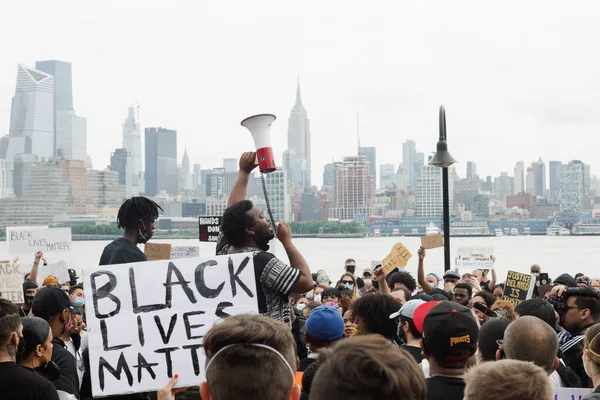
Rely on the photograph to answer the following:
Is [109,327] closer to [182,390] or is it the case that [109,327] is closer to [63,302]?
[182,390]

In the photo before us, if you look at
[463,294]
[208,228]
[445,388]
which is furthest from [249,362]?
[208,228]

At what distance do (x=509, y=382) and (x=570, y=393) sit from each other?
1673 millimetres

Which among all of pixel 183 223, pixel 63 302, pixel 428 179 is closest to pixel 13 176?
pixel 183 223

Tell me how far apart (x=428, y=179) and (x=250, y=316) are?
3865 inches

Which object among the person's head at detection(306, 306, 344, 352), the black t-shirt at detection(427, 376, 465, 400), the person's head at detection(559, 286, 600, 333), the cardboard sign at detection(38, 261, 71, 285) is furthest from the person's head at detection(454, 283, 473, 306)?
the cardboard sign at detection(38, 261, 71, 285)

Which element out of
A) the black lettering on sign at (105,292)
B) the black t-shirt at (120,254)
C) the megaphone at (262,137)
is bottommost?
the black lettering on sign at (105,292)

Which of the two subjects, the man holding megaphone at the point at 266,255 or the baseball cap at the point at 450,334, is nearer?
the baseball cap at the point at 450,334

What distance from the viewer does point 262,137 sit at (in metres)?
5.73

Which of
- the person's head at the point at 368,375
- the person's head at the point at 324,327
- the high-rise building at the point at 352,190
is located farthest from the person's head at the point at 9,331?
the high-rise building at the point at 352,190

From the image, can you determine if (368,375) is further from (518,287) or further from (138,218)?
(518,287)

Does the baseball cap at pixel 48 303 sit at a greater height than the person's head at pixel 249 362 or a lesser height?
lesser

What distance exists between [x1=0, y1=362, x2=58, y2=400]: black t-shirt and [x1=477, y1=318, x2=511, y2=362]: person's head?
242cm

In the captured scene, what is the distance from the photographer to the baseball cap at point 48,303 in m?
5.38

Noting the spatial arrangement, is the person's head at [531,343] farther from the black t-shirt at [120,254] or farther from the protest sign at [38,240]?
the protest sign at [38,240]
